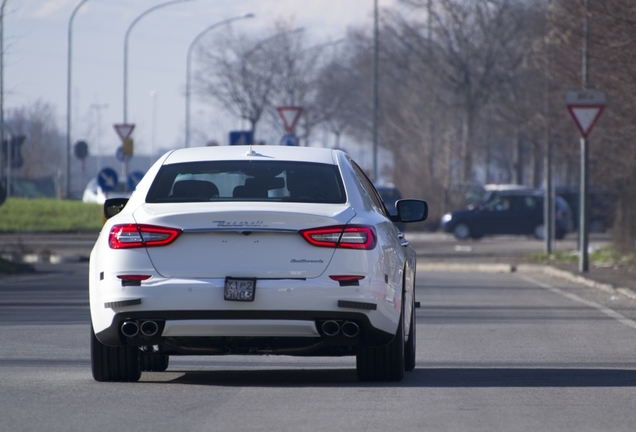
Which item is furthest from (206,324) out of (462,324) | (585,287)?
(585,287)

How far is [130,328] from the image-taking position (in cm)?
754

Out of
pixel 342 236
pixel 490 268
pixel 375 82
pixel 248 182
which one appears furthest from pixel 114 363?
pixel 375 82

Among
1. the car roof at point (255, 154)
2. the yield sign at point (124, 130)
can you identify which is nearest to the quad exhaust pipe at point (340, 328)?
the car roof at point (255, 154)

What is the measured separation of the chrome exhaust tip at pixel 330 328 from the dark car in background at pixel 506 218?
3248cm

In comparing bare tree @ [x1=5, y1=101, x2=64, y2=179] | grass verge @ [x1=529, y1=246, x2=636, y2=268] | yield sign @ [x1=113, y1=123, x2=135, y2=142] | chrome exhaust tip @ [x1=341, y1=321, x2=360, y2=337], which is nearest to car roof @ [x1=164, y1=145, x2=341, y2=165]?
chrome exhaust tip @ [x1=341, y1=321, x2=360, y2=337]

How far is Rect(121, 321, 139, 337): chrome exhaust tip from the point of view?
753 centimetres

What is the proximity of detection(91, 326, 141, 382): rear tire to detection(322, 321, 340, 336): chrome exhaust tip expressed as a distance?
4.59 feet

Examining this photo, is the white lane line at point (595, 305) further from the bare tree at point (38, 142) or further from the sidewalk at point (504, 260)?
the bare tree at point (38, 142)

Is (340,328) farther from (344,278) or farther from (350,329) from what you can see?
(344,278)

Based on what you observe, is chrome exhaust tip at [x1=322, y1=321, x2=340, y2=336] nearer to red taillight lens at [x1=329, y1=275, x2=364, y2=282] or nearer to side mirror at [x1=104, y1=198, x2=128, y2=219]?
red taillight lens at [x1=329, y1=275, x2=364, y2=282]

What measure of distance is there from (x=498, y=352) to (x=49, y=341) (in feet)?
13.1

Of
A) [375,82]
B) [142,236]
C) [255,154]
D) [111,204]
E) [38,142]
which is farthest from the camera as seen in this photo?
[38,142]

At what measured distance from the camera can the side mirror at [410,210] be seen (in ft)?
30.1

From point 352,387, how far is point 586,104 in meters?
14.0
